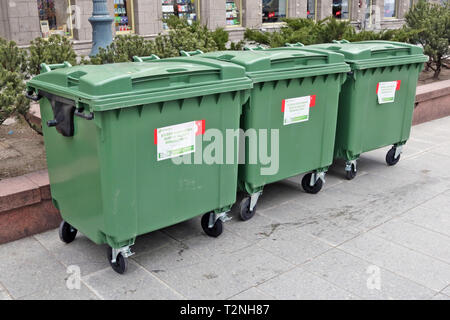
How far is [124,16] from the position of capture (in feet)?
48.3

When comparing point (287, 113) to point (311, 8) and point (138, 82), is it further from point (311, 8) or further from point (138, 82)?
point (311, 8)

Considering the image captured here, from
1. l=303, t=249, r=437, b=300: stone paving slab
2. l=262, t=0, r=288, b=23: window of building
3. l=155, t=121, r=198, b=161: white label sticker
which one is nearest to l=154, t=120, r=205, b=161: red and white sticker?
l=155, t=121, r=198, b=161: white label sticker

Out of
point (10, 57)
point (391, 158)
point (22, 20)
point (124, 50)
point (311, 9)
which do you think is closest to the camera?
point (10, 57)

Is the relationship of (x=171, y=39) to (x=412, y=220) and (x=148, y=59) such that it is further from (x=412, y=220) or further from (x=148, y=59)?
(x=412, y=220)

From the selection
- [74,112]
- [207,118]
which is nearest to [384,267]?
[207,118]

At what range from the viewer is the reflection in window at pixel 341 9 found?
21625mm

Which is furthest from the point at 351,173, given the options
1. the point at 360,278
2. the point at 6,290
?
the point at 6,290

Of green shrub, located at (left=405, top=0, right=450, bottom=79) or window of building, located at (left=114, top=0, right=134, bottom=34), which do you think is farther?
window of building, located at (left=114, top=0, right=134, bottom=34)

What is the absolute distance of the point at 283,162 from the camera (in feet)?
15.7

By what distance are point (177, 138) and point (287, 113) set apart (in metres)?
1.35

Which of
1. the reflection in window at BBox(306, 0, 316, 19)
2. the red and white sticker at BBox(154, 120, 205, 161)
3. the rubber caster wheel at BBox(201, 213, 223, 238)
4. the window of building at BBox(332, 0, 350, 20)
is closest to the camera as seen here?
the red and white sticker at BBox(154, 120, 205, 161)

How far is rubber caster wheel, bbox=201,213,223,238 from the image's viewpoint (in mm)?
4340

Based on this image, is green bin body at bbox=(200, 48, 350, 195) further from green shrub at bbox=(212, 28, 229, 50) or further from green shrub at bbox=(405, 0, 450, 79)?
green shrub at bbox=(405, 0, 450, 79)

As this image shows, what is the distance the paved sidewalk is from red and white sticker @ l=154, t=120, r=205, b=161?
873mm
